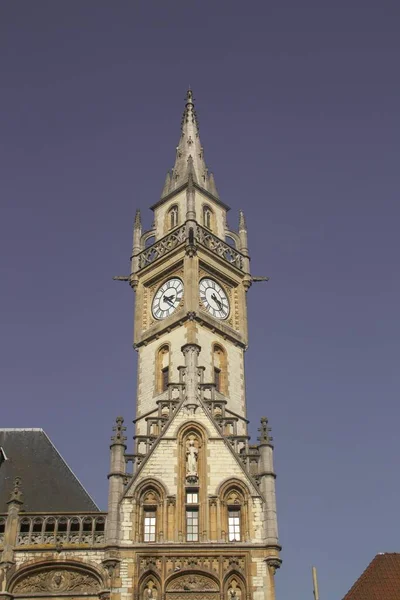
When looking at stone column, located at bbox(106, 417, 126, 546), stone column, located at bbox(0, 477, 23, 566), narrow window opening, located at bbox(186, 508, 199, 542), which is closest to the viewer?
stone column, located at bbox(0, 477, 23, 566)

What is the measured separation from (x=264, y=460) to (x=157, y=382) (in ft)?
23.7

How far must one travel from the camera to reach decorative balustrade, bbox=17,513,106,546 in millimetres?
31188

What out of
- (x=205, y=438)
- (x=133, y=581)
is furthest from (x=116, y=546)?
(x=205, y=438)

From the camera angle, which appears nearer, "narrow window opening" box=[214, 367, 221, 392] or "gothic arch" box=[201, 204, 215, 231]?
"narrow window opening" box=[214, 367, 221, 392]

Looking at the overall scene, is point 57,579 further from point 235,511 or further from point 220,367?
point 220,367

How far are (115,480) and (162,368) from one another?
24.7 feet

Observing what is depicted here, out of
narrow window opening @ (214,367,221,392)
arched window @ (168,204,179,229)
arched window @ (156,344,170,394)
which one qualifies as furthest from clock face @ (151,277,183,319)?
arched window @ (168,204,179,229)

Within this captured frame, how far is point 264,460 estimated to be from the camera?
32.9 meters

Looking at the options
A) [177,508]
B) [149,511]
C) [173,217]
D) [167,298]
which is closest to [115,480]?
[149,511]

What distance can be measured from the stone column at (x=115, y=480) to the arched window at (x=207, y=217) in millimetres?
13241

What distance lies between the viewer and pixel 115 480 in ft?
106

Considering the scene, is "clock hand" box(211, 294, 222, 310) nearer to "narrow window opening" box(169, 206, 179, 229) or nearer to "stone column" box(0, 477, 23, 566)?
"narrow window opening" box(169, 206, 179, 229)

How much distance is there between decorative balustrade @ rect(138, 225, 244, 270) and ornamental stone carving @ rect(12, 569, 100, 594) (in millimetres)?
15781

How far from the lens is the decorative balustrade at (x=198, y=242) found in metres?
41.7
